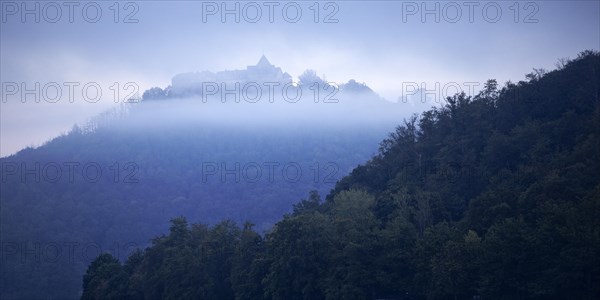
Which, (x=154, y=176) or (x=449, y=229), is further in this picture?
(x=154, y=176)

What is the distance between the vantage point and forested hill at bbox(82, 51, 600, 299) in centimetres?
3100

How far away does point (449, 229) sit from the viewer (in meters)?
36.0

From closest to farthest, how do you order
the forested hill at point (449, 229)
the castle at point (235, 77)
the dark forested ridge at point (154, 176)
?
the forested hill at point (449, 229)
the dark forested ridge at point (154, 176)
the castle at point (235, 77)

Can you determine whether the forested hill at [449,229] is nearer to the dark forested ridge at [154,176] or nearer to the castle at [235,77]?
the dark forested ridge at [154,176]

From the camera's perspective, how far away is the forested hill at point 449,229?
3100cm

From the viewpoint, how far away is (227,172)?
11431 centimetres

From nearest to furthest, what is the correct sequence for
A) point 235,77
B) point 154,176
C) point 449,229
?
point 449,229 < point 154,176 < point 235,77

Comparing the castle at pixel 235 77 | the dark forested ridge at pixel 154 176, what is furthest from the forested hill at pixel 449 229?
the castle at pixel 235 77

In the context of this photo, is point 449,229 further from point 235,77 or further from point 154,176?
point 235,77

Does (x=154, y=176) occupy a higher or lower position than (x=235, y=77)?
lower

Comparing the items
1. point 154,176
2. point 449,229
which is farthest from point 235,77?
point 449,229

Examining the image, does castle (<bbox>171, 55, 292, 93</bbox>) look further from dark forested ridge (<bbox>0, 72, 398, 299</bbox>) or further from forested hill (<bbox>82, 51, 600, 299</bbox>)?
forested hill (<bbox>82, 51, 600, 299</bbox>)

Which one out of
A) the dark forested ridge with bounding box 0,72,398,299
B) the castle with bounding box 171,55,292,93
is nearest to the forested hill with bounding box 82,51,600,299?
the dark forested ridge with bounding box 0,72,398,299

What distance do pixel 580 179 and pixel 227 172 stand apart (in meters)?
85.9
